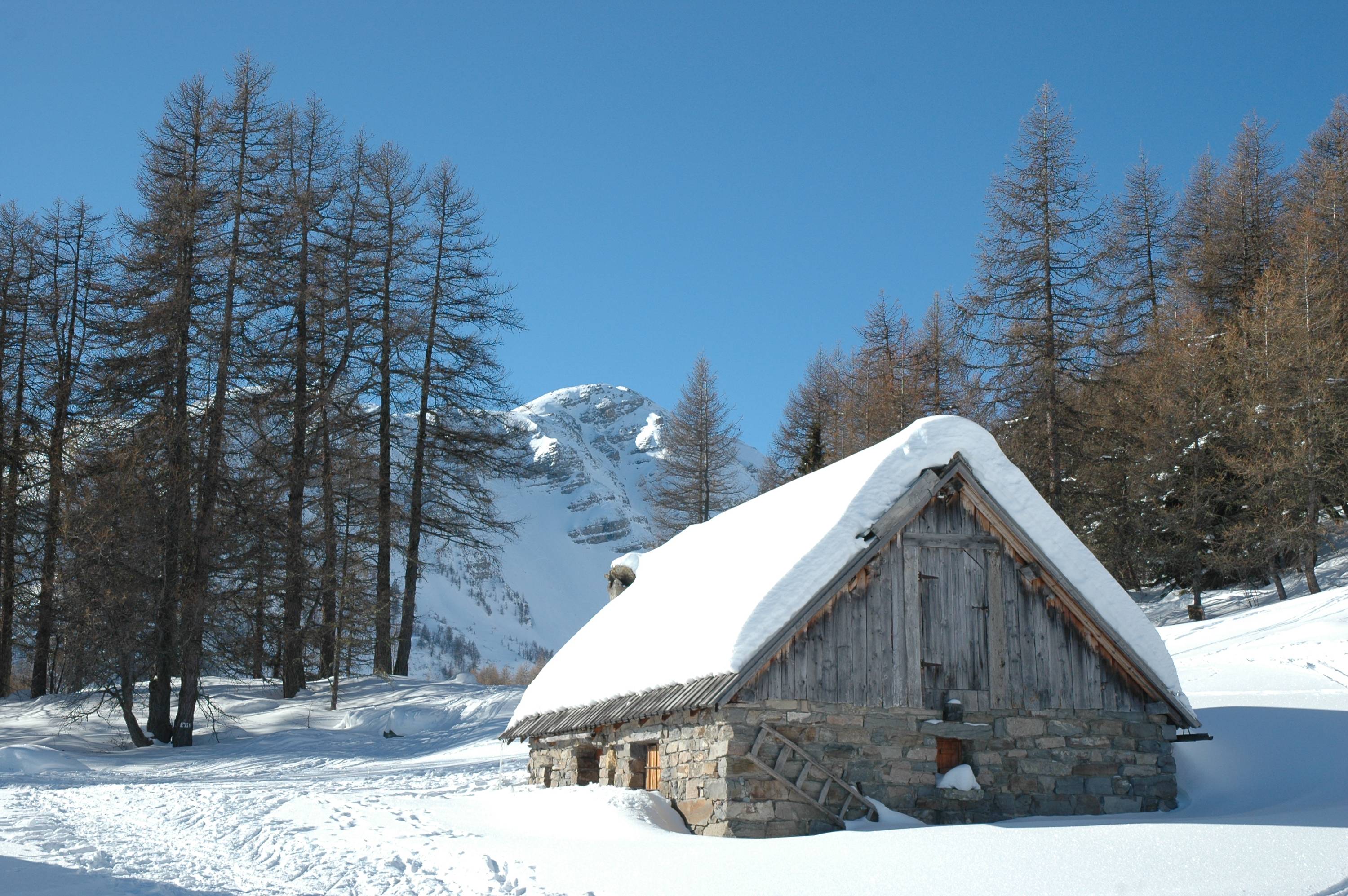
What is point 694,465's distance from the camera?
39250mm

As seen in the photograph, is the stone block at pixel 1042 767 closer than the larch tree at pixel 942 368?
Yes

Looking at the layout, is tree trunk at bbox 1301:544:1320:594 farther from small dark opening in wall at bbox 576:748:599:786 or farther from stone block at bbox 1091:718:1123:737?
small dark opening in wall at bbox 576:748:599:786

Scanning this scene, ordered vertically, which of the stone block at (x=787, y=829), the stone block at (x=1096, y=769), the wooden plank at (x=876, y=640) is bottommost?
the stone block at (x=787, y=829)

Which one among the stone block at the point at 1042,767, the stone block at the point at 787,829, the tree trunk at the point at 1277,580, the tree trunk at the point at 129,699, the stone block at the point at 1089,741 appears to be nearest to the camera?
the stone block at the point at 787,829

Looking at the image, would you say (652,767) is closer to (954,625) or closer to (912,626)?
(912,626)

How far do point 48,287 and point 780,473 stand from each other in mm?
25750

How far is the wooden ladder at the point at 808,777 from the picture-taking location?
11.9m

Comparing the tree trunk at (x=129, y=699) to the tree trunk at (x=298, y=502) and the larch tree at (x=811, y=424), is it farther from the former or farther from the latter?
the larch tree at (x=811, y=424)

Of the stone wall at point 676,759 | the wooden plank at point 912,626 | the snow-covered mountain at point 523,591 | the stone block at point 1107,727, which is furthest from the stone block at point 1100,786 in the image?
the snow-covered mountain at point 523,591

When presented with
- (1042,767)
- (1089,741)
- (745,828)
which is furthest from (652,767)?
(1089,741)

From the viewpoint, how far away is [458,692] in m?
25.9

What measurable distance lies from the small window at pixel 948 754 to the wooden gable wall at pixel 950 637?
52 centimetres

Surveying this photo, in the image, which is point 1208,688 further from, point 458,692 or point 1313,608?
point 458,692

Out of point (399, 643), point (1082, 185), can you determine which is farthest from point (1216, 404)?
point (399, 643)
